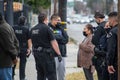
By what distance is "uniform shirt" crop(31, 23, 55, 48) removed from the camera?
1041 cm

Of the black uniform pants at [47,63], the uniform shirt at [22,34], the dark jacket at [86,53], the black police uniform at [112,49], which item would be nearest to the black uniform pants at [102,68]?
the black police uniform at [112,49]

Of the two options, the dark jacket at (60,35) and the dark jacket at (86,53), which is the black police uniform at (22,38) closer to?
the dark jacket at (60,35)

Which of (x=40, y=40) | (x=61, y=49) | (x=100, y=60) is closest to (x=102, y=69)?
(x=100, y=60)

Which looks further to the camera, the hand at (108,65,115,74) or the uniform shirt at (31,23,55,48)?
the uniform shirt at (31,23,55,48)

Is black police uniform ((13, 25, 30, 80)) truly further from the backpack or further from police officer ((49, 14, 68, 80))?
the backpack

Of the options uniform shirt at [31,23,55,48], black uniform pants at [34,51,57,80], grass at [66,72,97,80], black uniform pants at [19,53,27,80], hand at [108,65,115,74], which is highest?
uniform shirt at [31,23,55,48]

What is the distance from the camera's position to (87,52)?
11.4 meters

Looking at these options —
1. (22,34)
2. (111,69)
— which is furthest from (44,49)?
(111,69)

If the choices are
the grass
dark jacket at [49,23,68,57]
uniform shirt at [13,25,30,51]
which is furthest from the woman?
the grass

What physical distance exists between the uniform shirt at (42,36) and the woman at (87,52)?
113 cm

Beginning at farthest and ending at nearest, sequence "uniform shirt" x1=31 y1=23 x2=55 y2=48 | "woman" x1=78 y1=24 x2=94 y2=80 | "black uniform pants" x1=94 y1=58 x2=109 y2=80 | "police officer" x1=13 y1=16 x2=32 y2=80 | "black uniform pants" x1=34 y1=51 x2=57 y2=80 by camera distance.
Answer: "police officer" x1=13 y1=16 x2=32 y2=80, "woman" x1=78 y1=24 x2=94 y2=80, "black uniform pants" x1=34 y1=51 x2=57 y2=80, "uniform shirt" x1=31 y1=23 x2=55 y2=48, "black uniform pants" x1=94 y1=58 x2=109 y2=80

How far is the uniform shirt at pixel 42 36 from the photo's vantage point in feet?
34.1

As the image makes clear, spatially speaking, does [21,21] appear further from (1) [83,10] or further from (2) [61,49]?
(1) [83,10]

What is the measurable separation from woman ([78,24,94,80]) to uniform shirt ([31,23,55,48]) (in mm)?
1130
